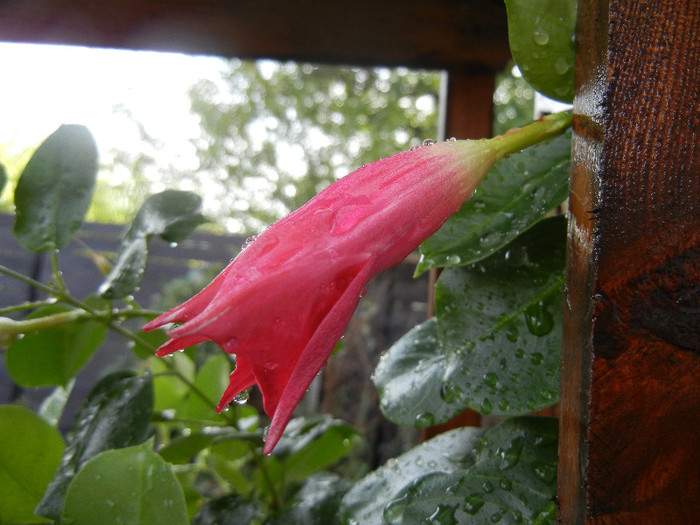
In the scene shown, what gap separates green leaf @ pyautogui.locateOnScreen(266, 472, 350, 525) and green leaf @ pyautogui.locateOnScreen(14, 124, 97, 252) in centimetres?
35

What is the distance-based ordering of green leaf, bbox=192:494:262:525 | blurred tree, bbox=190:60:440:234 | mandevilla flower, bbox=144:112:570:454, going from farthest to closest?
blurred tree, bbox=190:60:440:234 < green leaf, bbox=192:494:262:525 < mandevilla flower, bbox=144:112:570:454

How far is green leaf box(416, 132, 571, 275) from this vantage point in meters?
0.35

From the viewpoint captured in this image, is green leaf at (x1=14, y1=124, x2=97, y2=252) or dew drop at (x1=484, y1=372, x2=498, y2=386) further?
green leaf at (x1=14, y1=124, x2=97, y2=252)

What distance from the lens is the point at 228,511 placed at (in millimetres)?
562

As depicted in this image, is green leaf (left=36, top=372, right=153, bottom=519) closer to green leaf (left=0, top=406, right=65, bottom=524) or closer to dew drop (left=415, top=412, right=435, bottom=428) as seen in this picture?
green leaf (left=0, top=406, right=65, bottom=524)

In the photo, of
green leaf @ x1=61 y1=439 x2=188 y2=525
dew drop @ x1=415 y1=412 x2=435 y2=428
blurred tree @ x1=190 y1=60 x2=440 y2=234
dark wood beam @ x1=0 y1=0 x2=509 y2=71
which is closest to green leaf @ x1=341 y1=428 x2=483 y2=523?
dew drop @ x1=415 y1=412 x2=435 y2=428

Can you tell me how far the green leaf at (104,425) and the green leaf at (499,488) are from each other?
0.86 ft

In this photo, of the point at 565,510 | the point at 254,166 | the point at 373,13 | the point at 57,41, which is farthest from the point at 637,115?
the point at 254,166

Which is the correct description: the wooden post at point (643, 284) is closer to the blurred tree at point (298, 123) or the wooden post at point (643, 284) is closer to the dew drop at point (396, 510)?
the dew drop at point (396, 510)

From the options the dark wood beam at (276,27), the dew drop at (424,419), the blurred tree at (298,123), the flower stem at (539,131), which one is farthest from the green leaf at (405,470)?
the blurred tree at (298,123)

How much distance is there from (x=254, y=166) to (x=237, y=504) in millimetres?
5166

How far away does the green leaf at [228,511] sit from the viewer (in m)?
0.55

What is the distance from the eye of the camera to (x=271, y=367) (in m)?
0.24

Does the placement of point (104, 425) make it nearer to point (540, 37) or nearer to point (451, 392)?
point (451, 392)
